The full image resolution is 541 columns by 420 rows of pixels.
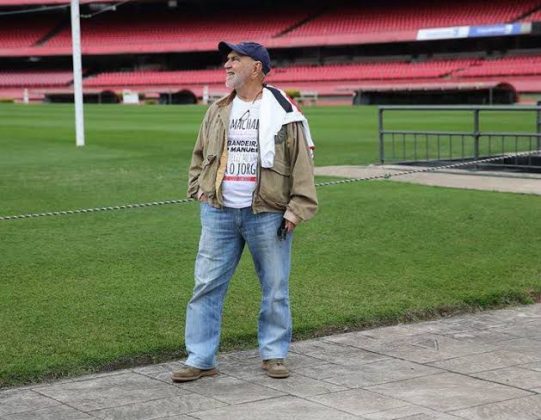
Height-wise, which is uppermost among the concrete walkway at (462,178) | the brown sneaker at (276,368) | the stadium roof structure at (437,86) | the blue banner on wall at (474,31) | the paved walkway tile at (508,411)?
the blue banner on wall at (474,31)

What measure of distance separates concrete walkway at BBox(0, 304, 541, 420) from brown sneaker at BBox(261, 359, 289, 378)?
0.14 ft

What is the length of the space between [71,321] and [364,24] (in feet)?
185

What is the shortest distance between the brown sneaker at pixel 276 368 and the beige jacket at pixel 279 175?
2.73 ft

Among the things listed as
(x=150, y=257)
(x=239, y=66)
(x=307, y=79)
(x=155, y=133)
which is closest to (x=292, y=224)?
(x=239, y=66)

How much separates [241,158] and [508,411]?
202cm

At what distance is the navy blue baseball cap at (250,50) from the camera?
230 inches

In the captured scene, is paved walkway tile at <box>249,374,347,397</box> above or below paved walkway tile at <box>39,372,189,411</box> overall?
below

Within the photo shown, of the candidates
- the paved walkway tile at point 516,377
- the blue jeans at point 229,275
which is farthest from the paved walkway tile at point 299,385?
the paved walkway tile at point 516,377

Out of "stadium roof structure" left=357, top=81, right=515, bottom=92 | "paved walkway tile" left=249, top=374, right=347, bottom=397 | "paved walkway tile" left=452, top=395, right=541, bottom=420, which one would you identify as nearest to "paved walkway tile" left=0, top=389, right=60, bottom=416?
"paved walkway tile" left=249, top=374, right=347, bottom=397

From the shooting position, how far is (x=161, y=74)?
67.0 meters

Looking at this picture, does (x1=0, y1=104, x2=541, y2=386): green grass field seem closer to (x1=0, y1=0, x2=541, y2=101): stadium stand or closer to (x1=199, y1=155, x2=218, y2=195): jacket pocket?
(x1=199, y1=155, x2=218, y2=195): jacket pocket

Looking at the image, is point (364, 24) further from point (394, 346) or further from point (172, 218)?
point (394, 346)

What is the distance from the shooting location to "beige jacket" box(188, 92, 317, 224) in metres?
5.82

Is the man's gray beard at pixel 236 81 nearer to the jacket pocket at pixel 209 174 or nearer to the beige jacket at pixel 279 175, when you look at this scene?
the beige jacket at pixel 279 175
